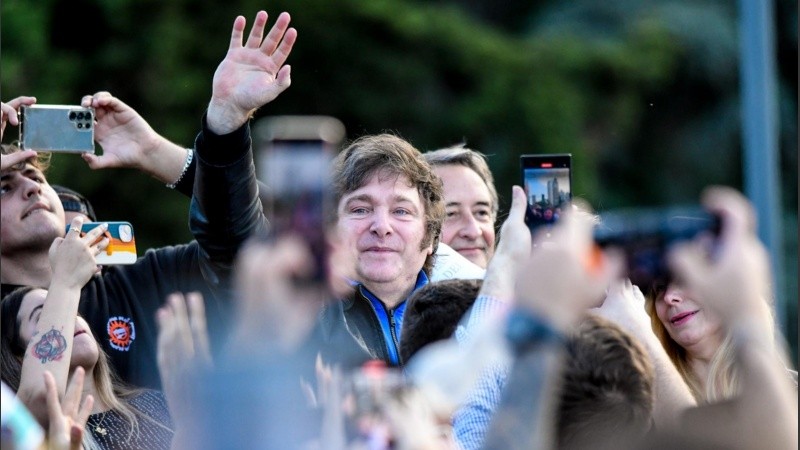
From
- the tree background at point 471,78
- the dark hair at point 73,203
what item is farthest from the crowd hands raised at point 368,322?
the tree background at point 471,78

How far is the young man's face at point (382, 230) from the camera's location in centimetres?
314

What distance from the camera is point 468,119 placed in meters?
10.7

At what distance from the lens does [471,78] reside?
11.1m

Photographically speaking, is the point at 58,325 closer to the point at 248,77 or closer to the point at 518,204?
the point at 248,77

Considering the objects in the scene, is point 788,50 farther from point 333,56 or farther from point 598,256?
point 598,256

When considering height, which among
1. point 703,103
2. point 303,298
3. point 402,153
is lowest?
point 303,298

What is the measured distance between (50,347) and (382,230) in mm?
773

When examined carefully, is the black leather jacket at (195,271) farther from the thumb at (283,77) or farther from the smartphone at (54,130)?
the smartphone at (54,130)

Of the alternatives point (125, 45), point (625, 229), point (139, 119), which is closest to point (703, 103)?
point (125, 45)

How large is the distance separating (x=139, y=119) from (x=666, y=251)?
1884 mm

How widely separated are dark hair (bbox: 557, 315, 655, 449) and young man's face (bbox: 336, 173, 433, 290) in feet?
3.07

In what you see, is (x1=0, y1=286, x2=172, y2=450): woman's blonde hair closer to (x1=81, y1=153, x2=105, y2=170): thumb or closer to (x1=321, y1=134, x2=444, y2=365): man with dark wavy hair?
(x1=81, y1=153, x2=105, y2=170): thumb

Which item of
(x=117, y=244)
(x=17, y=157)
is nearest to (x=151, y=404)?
(x=117, y=244)

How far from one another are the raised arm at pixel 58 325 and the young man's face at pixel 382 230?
0.58 metres
